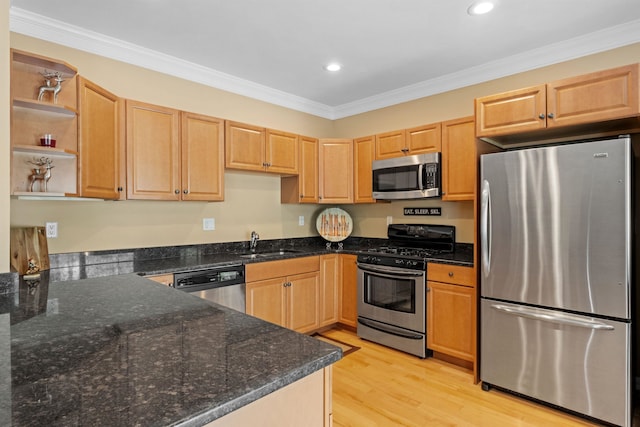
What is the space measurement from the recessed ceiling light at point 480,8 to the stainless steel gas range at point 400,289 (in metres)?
1.90

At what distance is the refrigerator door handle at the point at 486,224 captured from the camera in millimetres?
2582

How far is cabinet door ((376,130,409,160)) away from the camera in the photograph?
3.63 metres

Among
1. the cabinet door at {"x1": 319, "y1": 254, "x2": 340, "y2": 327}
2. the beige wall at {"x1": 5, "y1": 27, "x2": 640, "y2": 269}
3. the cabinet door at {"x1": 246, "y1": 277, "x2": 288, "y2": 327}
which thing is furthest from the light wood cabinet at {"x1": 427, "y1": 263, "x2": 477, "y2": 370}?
the cabinet door at {"x1": 246, "y1": 277, "x2": 288, "y2": 327}

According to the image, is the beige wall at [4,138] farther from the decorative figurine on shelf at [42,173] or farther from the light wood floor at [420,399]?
the light wood floor at [420,399]

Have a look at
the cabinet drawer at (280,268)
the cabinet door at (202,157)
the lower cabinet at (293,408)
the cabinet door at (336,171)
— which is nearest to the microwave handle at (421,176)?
the cabinet door at (336,171)

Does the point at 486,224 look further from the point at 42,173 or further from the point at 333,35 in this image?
the point at 42,173

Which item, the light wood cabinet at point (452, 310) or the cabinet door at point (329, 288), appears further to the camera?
the cabinet door at point (329, 288)

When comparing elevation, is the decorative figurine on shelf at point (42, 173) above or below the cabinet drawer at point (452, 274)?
above

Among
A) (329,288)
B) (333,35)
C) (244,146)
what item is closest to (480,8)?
(333,35)

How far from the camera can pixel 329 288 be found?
3.79m

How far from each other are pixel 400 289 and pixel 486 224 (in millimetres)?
1031

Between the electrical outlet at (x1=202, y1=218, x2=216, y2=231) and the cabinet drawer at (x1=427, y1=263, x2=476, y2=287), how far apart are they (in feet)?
6.77

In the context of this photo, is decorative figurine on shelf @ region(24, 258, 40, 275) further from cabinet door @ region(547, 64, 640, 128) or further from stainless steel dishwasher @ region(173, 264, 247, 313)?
cabinet door @ region(547, 64, 640, 128)

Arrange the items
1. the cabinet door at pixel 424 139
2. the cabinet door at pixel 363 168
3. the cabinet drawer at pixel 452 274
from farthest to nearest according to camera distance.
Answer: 1. the cabinet door at pixel 363 168
2. the cabinet door at pixel 424 139
3. the cabinet drawer at pixel 452 274
